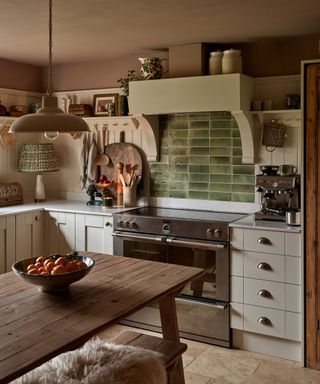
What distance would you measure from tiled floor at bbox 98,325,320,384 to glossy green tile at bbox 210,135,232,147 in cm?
164

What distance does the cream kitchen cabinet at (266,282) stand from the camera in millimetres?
3324

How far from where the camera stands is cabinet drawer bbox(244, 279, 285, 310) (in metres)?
3.38

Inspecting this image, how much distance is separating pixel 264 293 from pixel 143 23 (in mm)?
2057

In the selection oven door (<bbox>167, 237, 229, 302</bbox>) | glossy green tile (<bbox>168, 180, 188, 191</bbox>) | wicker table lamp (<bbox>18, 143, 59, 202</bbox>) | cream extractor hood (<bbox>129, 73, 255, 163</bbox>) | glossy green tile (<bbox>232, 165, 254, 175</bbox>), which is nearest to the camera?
oven door (<bbox>167, 237, 229, 302</bbox>)

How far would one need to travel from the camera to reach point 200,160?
13.9ft

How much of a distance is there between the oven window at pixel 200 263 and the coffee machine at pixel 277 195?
482 millimetres

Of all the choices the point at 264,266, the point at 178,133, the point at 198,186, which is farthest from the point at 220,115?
the point at 264,266

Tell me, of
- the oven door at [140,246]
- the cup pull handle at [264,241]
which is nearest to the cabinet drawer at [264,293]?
the cup pull handle at [264,241]

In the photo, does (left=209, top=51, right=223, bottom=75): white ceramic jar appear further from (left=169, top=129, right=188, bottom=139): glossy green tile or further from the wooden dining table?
the wooden dining table

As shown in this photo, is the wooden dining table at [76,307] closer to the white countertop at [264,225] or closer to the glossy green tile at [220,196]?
the white countertop at [264,225]

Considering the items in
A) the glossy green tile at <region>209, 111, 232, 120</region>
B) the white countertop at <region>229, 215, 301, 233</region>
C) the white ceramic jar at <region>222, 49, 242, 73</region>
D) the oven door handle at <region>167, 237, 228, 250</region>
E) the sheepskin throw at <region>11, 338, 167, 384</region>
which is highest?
the white ceramic jar at <region>222, 49, 242, 73</region>

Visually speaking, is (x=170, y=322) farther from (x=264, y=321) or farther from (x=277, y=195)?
(x=277, y=195)

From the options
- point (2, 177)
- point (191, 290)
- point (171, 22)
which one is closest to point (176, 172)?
point (191, 290)

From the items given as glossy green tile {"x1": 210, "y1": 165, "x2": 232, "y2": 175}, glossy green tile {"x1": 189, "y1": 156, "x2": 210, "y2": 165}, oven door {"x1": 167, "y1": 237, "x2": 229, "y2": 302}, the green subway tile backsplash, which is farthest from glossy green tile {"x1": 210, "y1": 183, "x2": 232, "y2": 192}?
oven door {"x1": 167, "y1": 237, "x2": 229, "y2": 302}
